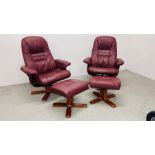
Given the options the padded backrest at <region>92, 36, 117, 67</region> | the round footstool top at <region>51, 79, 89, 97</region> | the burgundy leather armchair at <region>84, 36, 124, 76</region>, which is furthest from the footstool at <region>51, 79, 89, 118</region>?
the padded backrest at <region>92, 36, 117, 67</region>

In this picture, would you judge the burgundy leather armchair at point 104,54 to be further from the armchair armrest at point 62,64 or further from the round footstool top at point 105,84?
the round footstool top at point 105,84

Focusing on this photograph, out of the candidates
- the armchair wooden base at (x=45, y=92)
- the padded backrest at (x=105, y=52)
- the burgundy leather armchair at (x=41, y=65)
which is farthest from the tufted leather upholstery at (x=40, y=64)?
the padded backrest at (x=105, y=52)

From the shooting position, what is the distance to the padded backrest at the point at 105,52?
→ 381cm

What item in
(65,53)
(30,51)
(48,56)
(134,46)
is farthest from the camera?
(134,46)

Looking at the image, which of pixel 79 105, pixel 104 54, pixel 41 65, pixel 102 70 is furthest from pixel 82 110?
pixel 104 54

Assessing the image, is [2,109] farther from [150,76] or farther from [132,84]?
[150,76]

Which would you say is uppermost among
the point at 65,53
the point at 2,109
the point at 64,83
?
the point at 65,53

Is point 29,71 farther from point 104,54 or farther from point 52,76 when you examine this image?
point 104,54

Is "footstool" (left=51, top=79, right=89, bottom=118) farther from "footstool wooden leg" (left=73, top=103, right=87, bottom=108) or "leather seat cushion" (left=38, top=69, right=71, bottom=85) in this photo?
"leather seat cushion" (left=38, top=69, right=71, bottom=85)

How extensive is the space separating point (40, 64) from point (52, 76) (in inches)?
15.2

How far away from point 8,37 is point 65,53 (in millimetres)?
1238

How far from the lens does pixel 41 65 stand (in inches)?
136

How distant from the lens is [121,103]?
318 centimetres
